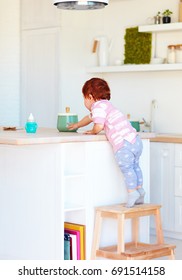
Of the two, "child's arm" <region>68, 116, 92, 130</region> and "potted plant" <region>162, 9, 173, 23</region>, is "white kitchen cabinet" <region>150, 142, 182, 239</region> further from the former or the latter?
"child's arm" <region>68, 116, 92, 130</region>

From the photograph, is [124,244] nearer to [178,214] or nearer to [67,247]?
[67,247]

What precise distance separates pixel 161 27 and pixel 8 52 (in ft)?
6.90

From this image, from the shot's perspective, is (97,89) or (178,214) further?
(178,214)

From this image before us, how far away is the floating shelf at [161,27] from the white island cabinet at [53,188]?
2.21 metres

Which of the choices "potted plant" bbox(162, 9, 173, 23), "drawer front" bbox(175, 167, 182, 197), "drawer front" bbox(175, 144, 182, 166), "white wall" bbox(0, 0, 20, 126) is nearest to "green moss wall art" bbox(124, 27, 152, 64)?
"potted plant" bbox(162, 9, 173, 23)

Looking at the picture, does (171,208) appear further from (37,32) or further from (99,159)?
(37,32)

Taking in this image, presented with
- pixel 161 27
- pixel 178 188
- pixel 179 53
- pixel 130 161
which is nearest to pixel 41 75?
pixel 161 27

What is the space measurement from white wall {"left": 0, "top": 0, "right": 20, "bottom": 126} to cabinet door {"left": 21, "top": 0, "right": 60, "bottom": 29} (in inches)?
→ 5.5

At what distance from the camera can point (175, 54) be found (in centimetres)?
707

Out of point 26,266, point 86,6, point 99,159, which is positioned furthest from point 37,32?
point 26,266

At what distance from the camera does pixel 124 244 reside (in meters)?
5.09

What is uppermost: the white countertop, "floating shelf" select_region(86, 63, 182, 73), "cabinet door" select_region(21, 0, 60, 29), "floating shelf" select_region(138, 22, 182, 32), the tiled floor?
"cabinet door" select_region(21, 0, 60, 29)

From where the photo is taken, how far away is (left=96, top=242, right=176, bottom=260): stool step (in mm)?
4773

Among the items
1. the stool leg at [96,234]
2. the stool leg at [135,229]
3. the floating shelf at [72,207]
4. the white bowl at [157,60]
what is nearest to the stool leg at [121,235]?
→ the stool leg at [96,234]
